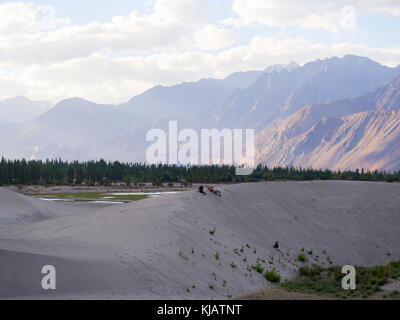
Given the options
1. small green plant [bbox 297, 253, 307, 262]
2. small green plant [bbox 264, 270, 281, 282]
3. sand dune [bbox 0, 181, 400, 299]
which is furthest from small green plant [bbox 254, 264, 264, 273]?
small green plant [bbox 297, 253, 307, 262]

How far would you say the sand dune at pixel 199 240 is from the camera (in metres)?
20.8

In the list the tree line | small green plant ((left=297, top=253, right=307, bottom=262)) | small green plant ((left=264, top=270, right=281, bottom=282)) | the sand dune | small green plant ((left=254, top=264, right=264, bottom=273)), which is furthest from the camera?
the tree line

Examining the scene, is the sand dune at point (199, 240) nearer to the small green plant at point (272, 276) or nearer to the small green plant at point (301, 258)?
the small green plant at point (301, 258)

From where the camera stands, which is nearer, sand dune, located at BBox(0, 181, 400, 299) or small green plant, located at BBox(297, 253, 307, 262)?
sand dune, located at BBox(0, 181, 400, 299)

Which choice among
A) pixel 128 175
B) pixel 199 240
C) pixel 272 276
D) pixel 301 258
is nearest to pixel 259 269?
pixel 272 276

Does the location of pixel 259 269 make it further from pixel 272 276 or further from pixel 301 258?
pixel 301 258

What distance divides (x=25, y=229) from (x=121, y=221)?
367 inches

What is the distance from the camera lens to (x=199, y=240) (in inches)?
1113


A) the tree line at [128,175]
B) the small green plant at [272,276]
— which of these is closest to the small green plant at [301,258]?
the small green plant at [272,276]

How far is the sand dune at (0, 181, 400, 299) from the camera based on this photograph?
68.2 feet

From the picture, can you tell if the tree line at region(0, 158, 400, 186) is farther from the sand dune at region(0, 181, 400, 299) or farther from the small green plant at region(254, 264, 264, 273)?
the small green plant at region(254, 264, 264, 273)

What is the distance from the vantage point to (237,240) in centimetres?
3081
